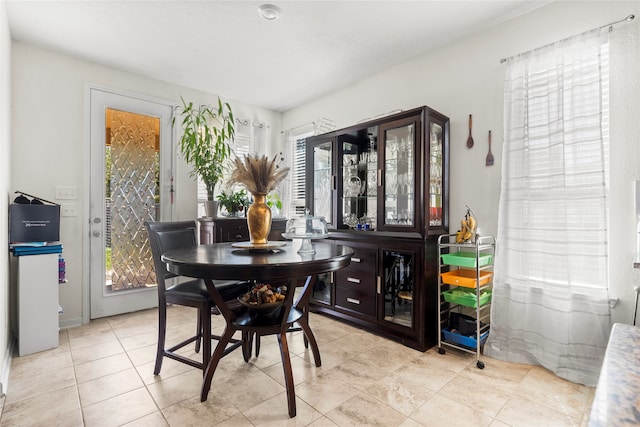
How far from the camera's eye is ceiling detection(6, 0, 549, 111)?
2.34 meters

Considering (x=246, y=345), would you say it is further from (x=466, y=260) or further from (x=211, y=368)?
(x=466, y=260)

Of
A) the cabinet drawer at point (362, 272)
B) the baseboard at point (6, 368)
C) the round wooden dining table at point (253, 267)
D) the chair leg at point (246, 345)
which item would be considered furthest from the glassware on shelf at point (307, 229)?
the baseboard at point (6, 368)

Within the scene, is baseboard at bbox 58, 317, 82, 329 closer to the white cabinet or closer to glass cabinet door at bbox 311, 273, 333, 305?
the white cabinet

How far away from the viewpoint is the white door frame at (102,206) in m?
3.20

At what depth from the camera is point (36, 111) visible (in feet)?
9.63

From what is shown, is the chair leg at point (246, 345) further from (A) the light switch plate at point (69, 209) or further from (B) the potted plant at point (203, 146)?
(A) the light switch plate at point (69, 209)

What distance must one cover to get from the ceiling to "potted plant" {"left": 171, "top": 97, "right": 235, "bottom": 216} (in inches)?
15.8

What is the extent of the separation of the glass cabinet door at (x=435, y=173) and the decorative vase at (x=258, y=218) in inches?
53.0

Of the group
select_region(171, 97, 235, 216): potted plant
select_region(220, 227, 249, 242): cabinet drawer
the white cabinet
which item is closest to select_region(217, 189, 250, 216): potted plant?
select_region(171, 97, 235, 216): potted plant

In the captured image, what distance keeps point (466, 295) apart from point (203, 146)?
118 inches

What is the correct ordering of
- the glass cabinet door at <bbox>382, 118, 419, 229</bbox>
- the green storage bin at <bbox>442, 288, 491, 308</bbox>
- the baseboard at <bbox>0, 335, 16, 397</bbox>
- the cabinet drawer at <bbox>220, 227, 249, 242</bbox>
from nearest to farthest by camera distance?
the baseboard at <bbox>0, 335, 16, 397</bbox>, the green storage bin at <bbox>442, 288, 491, 308</bbox>, the glass cabinet door at <bbox>382, 118, 419, 229</bbox>, the cabinet drawer at <bbox>220, 227, 249, 242</bbox>

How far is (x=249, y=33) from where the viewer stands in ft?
8.81

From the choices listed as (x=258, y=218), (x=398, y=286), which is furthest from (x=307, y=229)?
(x=398, y=286)

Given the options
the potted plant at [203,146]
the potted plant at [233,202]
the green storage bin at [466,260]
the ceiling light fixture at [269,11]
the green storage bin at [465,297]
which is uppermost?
the ceiling light fixture at [269,11]
